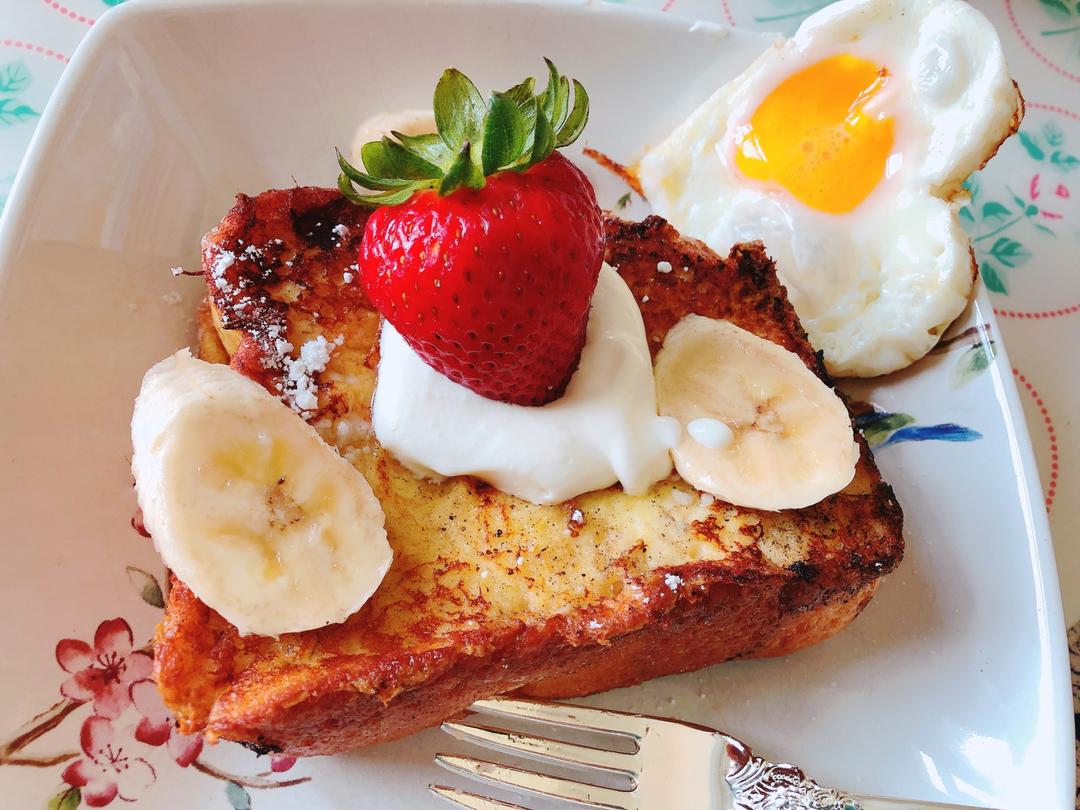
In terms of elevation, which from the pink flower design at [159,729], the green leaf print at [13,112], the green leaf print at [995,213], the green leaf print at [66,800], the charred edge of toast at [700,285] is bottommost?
the green leaf print at [66,800]

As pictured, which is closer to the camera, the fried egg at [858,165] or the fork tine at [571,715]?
the fork tine at [571,715]

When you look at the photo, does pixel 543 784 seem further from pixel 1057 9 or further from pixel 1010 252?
pixel 1057 9

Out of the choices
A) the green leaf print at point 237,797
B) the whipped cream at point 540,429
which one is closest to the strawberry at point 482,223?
the whipped cream at point 540,429

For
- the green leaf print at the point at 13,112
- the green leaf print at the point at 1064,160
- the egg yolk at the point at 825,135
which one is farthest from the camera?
the green leaf print at the point at 1064,160

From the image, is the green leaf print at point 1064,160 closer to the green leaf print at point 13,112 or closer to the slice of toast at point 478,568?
the slice of toast at point 478,568

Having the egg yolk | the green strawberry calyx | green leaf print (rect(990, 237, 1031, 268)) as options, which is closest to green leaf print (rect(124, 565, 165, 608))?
the green strawberry calyx

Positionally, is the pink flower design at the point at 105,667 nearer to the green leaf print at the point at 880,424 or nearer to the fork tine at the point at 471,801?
the fork tine at the point at 471,801

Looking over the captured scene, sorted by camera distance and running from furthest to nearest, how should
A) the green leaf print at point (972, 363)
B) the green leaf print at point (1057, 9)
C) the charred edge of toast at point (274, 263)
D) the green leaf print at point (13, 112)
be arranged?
1. the green leaf print at point (1057, 9)
2. the green leaf print at point (13, 112)
3. the green leaf print at point (972, 363)
4. the charred edge of toast at point (274, 263)

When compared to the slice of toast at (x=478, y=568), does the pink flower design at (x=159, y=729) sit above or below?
below

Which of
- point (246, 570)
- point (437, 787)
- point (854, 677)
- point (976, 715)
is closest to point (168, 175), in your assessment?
point (246, 570)
